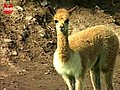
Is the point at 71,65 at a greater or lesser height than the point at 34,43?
lesser

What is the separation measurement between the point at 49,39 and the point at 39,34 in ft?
1.08

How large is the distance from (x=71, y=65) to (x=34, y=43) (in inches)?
170

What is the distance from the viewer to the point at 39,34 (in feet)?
38.4

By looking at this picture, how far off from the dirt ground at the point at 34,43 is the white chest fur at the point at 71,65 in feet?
6.02

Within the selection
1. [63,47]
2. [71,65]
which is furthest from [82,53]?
[63,47]

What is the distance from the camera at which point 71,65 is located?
23.9ft

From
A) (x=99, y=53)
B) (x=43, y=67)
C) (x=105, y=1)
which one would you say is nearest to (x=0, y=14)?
(x=43, y=67)

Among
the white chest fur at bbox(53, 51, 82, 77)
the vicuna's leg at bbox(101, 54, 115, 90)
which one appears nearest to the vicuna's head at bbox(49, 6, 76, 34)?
the white chest fur at bbox(53, 51, 82, 77)

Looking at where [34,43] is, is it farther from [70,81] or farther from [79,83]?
[79,83]

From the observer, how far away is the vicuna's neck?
277 inches

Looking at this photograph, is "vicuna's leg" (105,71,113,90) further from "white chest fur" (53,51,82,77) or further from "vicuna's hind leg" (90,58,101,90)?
"white chest fur" (53,51,82,77)

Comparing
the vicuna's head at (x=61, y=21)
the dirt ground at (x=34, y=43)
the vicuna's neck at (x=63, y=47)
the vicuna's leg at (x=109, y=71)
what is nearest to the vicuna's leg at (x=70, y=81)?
the vicuna's neck at (x=63, y=47)

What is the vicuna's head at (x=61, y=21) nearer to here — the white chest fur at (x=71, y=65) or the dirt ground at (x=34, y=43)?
the white chest fur at (x=71, y=65)

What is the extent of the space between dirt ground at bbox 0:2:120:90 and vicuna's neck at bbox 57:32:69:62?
214 cm
